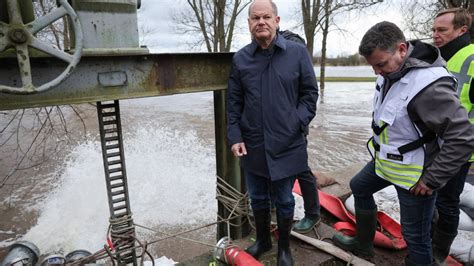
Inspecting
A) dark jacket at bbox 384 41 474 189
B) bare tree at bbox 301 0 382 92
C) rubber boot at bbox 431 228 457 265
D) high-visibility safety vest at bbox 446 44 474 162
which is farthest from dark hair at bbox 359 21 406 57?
bare tree at bbox 301 0 382 92

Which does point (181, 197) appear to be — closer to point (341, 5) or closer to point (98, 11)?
point (98, 11)

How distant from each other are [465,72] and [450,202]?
97 cm

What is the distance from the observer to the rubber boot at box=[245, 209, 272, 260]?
2646 millimetres

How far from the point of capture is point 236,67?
2361mm

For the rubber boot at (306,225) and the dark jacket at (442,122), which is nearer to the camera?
the dark jacket at (442,122)

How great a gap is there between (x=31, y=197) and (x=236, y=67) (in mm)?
4835

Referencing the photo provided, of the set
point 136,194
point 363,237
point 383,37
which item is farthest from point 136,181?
point 383,37

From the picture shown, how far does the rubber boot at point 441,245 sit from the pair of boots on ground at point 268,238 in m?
1.15

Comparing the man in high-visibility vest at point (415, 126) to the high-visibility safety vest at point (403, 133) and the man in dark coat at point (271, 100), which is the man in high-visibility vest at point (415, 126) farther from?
the man in dark coat at point (271, 100)

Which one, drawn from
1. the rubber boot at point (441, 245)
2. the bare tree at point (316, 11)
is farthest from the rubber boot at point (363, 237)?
the bare tree at point (316, 11)

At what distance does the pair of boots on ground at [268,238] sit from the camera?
2545mm

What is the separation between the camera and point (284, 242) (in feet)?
8.50

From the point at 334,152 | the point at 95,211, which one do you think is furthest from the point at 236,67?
the point at 334,152

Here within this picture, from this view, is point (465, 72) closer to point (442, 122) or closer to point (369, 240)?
point (442, 122)
